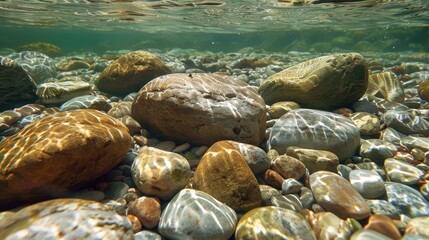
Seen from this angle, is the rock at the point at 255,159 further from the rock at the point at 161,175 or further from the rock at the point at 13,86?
the rock at the point at 13,86

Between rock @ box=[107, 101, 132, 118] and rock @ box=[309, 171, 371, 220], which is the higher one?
rock @ box=[309, 171, 371, 220]

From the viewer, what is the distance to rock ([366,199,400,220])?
2.79 m

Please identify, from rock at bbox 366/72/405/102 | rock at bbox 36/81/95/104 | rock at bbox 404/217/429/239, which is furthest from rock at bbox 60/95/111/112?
rock at bbox 366/72/405/102

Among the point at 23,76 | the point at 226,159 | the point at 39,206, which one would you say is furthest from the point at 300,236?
the point at 23,76

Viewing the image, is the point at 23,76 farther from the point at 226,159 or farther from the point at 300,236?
the point at 300,236

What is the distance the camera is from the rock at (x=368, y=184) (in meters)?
3.09

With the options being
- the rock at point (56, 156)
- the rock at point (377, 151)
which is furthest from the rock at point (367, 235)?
the rock at point (56, 156)

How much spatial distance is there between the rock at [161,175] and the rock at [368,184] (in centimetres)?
232

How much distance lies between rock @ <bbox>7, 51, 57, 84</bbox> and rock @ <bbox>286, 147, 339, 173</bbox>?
1051 centimetres

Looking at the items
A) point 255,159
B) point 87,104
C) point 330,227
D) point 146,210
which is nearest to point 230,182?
point 255,159

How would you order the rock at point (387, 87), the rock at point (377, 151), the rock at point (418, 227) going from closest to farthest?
1. the rock at point (418, 227)
2. the rock at point (377, 151)
3. the rock at point (387, 87)

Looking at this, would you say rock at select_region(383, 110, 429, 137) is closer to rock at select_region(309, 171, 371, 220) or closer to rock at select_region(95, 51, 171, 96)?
rock at select_region(309, 171, 371, 220)

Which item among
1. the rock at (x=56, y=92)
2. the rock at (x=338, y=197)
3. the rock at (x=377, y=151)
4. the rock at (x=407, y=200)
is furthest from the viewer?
the rock at (x=56, y=92)

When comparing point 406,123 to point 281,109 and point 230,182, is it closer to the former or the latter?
point 281,109
